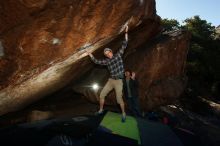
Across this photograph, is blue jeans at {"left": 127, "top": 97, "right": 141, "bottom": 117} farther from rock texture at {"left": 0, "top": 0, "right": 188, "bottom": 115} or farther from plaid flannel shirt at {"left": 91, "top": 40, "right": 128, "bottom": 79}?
plaid flannel shirt at {"left": 91, "top": 40, "right": 128, "bottom": 79}

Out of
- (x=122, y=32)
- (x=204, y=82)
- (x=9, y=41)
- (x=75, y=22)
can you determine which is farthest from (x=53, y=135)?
(x=204, y=82)

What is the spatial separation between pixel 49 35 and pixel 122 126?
12.4 ft

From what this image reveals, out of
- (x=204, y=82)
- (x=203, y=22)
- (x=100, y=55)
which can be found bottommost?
(x=204, y=82)

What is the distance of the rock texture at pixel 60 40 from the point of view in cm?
628

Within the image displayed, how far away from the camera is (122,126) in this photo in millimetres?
8375

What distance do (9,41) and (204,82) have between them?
21.0 meters

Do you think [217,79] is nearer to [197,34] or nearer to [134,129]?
[197,34]

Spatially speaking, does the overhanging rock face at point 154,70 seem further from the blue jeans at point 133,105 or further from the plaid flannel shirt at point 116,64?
the plaid flannel shirt at point 116,64

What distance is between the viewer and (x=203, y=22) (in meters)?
27.8

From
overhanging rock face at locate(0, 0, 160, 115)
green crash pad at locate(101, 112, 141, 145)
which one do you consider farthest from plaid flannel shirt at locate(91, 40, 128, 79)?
green crash pad at locate(101, 112, 141, 145)

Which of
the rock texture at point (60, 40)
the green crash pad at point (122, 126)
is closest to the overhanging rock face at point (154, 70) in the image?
the rock texture at point (60, 40)

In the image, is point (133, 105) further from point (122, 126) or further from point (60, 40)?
point (60, 40)

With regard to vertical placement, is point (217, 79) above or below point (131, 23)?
below

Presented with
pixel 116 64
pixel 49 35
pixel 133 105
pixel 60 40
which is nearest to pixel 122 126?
pixel 116 64
